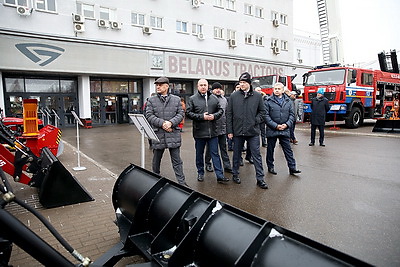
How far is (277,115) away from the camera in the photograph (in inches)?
253

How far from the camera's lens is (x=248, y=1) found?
27453 mm

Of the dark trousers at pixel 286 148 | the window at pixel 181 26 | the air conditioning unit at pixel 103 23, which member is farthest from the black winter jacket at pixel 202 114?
the window at pixel 181 26

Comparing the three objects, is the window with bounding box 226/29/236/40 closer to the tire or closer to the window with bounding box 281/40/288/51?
the window with bounding box 281/40/288/51

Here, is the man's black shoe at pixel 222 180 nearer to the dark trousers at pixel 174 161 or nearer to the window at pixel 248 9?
the dark trousers at pixel 174 161

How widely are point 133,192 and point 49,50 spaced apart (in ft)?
57.5

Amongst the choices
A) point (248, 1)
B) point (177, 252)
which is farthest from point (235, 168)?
point (248, 1)

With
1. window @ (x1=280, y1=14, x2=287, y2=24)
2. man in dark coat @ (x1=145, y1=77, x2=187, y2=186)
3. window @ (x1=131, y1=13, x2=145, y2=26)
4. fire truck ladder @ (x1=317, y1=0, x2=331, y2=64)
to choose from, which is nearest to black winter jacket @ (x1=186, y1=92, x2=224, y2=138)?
man in dark coat @ (x1=145, y1=77, x2=187, y2=186)

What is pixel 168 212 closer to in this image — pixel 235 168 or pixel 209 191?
pixel 209 191

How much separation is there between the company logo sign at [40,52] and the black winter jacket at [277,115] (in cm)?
1569

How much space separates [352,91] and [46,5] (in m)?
18.2

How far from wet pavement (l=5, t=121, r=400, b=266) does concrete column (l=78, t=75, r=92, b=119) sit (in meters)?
11.8

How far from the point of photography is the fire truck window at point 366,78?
15.4 m

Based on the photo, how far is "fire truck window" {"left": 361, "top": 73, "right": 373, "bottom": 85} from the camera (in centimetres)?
1542

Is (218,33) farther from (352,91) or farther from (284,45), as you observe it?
(352,91)
